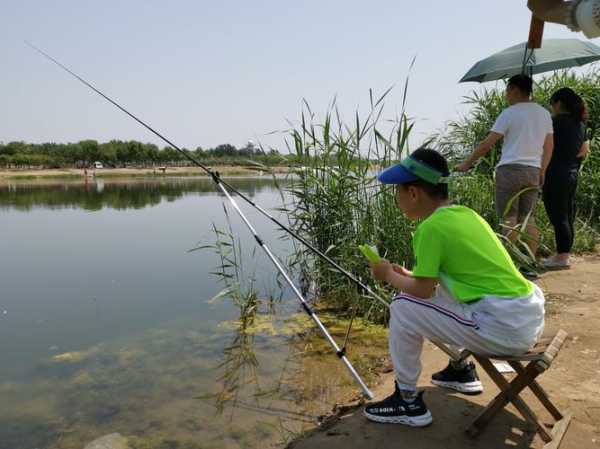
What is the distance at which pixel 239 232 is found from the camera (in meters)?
9.06

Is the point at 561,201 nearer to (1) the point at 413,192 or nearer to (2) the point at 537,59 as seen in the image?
(2) the point at 537,59

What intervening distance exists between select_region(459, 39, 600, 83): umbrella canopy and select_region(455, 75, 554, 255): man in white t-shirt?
1.23m

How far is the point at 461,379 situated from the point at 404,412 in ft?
1.74

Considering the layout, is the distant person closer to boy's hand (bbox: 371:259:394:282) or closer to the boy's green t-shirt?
the boy's green t-shirt

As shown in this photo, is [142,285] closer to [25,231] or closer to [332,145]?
[332,145]

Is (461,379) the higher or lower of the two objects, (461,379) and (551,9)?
the lower

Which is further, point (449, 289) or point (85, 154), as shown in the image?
point (85, 154)

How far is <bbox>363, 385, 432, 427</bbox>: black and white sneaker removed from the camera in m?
2.14

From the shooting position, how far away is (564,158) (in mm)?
4754

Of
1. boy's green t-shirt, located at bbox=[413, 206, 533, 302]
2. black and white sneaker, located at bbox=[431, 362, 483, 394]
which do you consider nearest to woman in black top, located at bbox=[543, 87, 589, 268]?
black and white sneaker, located at bbox=[431, 362, 483, 394]

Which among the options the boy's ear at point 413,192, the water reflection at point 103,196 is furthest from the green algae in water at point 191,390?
the water reflection at point 103,196

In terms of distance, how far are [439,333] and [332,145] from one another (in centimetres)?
283

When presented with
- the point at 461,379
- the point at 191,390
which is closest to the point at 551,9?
the point at 461,379

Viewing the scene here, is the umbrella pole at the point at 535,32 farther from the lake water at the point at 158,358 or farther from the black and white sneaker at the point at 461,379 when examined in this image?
the lake water at the point at 158,358
